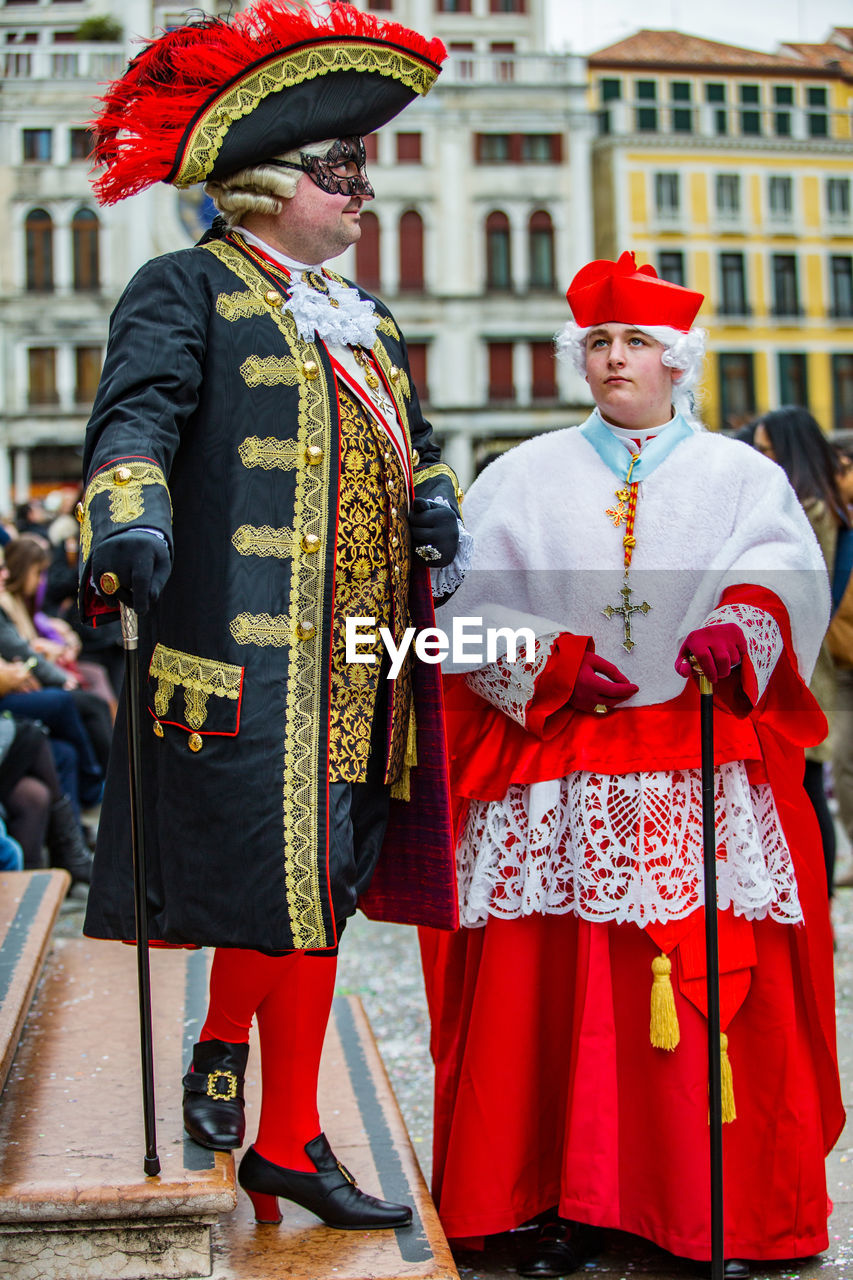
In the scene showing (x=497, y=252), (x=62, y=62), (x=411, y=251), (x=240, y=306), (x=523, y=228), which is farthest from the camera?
(x=497, y=252)

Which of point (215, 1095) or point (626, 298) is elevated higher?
point (626, 298)

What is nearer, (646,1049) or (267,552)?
(267,552)

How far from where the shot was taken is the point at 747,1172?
8.98 feet

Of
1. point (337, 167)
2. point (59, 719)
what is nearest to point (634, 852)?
point (337, 167)

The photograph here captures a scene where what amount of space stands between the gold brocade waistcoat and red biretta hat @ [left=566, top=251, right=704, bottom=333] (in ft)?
2.12

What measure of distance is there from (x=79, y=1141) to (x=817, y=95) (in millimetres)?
26432

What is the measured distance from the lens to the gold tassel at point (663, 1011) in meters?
2.65

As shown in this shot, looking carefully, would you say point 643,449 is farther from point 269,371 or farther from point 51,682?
point 51,682

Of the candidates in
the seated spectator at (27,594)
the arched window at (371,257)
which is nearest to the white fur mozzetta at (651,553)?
the seated spectator at (27,594)

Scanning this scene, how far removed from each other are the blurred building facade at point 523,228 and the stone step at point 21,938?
26.1m

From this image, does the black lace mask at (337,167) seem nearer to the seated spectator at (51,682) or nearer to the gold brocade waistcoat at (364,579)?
the gold brocade waistcoat at (364,579)

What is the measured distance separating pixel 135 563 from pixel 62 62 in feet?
69.6

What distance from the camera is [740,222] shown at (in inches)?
1359

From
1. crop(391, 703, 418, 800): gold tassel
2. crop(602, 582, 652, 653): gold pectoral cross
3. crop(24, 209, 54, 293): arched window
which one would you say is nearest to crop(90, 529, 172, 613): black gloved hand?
crop(391, 703, 418, 800): gold tassel
